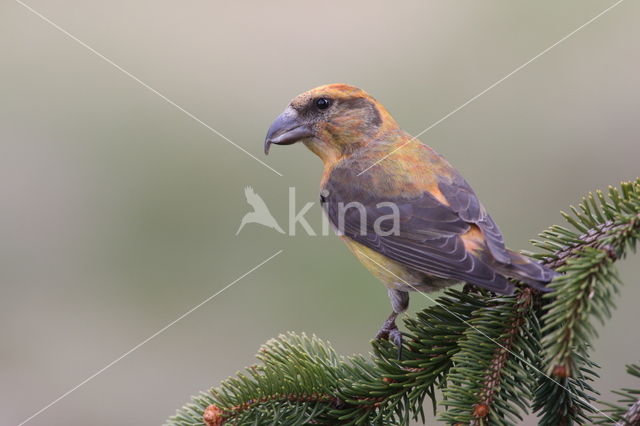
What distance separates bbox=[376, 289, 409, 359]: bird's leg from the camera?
302cm

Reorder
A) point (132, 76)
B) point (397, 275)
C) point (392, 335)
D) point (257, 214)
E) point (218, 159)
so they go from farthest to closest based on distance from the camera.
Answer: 1. point (132, 76)
2. point (218, 159)
3. point (257, 214)
4. point (397, 275)
5. point (392, 335)

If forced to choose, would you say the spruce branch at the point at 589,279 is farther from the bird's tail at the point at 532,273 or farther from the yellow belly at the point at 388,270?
the yellow belly at the point at 388,270

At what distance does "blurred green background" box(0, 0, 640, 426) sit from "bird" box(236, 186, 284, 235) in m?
0.11

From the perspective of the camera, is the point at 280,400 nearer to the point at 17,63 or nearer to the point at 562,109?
the point at 562,109

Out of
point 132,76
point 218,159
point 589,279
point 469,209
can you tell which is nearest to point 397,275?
point 469,209

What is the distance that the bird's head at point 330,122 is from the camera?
14.2 feet

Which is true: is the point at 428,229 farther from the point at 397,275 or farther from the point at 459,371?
the point at 459,371

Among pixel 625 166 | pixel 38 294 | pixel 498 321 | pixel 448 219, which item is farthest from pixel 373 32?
pixel 498 321

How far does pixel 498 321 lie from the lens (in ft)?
8.52

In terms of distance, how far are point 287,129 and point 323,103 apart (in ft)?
0.92

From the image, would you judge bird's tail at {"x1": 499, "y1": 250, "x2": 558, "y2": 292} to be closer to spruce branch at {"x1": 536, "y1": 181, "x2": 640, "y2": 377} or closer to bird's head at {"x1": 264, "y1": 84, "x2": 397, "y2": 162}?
spruce branch at {"x1": 536, "y1": 181, "x2": 640, "y2": 377}

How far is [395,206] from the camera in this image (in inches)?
146

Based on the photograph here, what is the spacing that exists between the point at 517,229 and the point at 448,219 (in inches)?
134

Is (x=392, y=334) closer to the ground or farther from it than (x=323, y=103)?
closer to the ground
